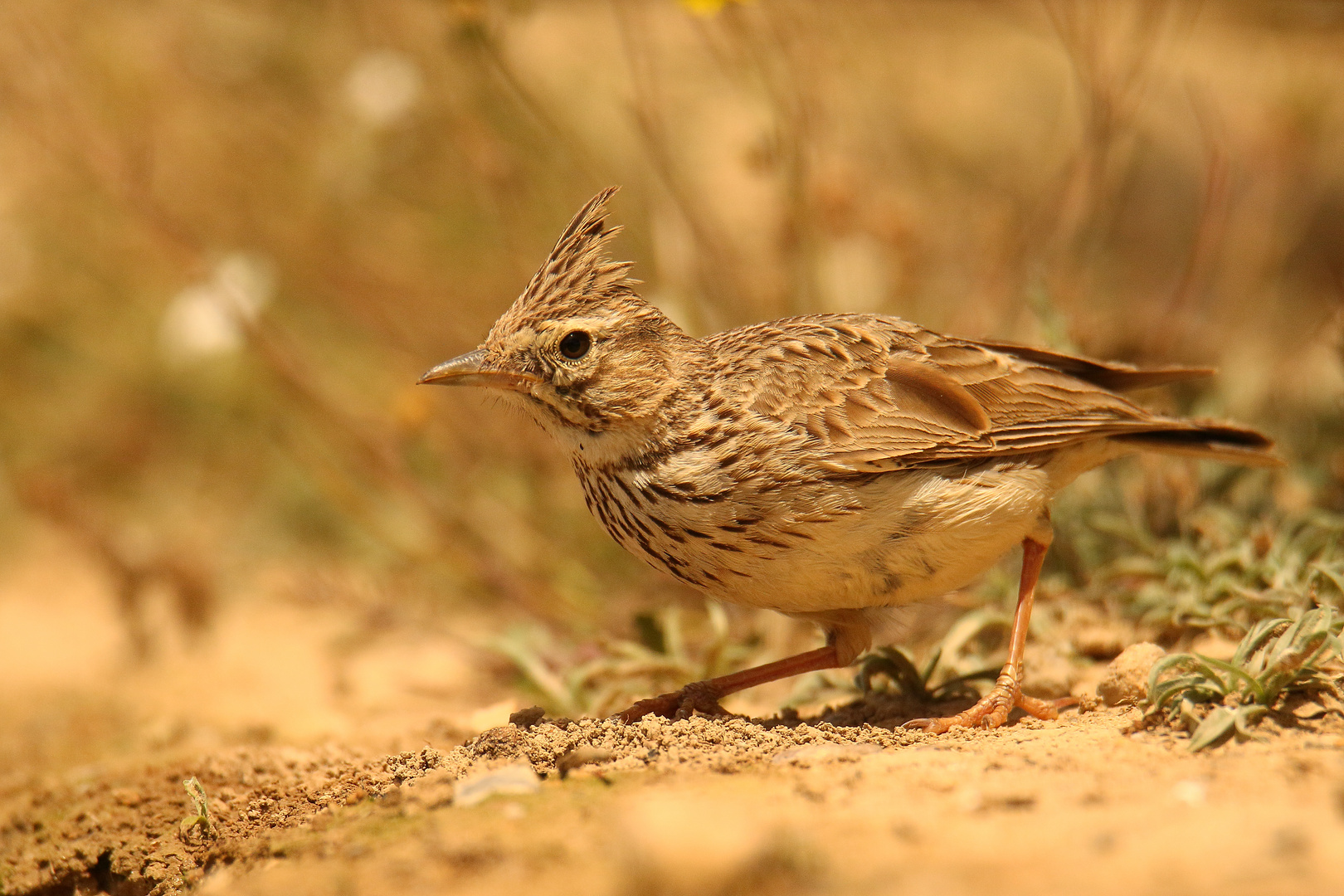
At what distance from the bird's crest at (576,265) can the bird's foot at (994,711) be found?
1906mm

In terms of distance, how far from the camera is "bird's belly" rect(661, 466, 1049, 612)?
12.8 feet

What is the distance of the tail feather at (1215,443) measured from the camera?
14.7 feet

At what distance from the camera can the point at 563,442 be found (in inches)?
170

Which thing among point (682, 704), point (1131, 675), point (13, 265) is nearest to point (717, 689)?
point (682, 704)

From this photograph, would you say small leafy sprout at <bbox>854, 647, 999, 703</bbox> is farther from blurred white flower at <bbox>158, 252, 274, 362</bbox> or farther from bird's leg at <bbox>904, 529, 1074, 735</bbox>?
blurred white flower at <bbox>158, 252, 274, 362</bbox>

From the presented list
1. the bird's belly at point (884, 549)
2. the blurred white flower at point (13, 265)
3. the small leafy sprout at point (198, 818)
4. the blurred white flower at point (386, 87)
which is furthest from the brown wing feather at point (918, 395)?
the blurred white flower at point (13, 265)

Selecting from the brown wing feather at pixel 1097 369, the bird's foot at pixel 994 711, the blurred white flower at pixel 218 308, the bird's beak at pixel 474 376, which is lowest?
the bird's foot at pixel 994 711

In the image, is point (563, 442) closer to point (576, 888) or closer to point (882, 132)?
point (576, 888)

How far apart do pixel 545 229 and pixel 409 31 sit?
2130 mm

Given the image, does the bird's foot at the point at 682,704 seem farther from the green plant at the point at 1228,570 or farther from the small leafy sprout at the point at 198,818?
the green plant at the point at 1228,570

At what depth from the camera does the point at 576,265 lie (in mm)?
4215

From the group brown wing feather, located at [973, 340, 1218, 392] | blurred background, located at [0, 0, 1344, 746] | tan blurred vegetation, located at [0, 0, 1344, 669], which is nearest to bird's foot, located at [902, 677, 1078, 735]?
blurred background, located at [0, 0, 1344, 746]

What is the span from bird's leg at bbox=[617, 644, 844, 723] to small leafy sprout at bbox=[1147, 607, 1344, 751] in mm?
1237

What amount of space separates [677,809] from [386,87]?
6025 millimetres
